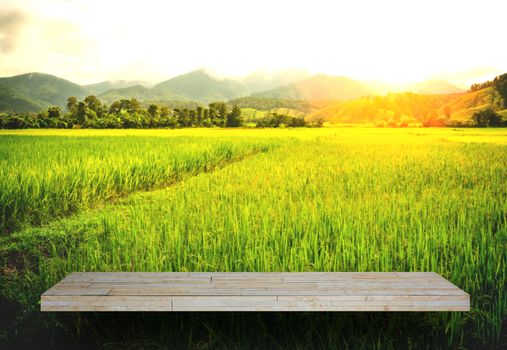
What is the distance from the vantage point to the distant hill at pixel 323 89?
597 cm

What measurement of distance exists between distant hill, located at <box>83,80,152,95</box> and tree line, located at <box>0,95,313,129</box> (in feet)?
0.88

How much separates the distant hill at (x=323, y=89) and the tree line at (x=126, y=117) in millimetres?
999

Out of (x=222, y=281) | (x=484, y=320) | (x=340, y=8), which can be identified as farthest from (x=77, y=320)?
(x=340, y=8)

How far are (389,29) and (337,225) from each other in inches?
81.3

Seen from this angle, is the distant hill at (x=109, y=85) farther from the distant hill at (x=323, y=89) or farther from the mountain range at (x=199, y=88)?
the distant hill at (x=323, y=89)

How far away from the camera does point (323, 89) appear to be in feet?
20.4

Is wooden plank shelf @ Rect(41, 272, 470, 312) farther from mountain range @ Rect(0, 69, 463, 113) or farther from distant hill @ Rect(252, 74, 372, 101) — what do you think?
distant hill @ Rect(252, 74, 372, 101)

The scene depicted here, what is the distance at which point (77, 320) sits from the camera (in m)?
3.12

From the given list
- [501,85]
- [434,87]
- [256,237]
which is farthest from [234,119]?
[256,237]

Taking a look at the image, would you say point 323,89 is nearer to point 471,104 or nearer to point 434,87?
point 434,87

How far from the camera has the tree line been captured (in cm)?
608

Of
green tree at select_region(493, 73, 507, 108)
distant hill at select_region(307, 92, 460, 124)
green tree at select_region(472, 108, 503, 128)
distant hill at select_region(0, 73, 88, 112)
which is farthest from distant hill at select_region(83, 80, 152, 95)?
green tree at select_region(472, 108, 503, 128)

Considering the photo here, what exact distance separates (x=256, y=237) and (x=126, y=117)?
166 inches

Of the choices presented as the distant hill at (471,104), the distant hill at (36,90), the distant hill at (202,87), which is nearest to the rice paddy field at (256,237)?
the distant hill at (471,104)
